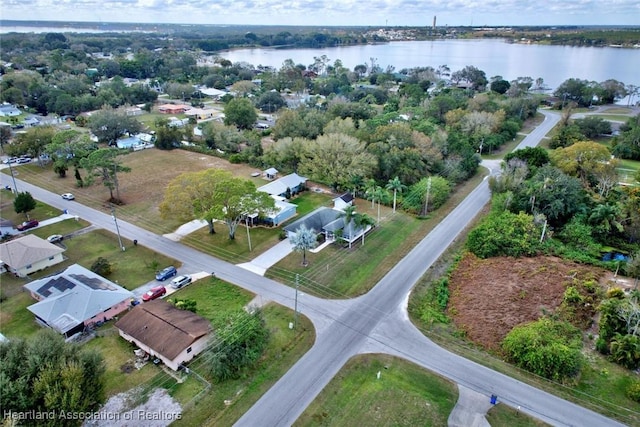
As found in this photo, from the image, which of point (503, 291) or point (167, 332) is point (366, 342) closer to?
point (503, 291)

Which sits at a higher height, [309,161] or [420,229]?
[309,161]

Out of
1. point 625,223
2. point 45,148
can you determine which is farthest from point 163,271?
point 625,223

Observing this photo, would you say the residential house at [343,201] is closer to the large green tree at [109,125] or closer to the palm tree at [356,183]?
the palm tree at [356,183]

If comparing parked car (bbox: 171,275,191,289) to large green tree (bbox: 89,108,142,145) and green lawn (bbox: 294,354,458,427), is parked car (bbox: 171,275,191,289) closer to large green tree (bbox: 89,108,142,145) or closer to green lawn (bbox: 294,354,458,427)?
green lawn (bbox: 294,354,458,427)

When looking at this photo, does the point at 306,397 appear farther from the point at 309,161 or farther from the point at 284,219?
the point at 309,161

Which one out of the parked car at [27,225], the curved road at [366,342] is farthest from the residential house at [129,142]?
the curved road at [366,342]

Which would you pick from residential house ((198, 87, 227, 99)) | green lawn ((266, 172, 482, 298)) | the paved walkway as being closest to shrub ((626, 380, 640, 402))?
the paved walkway

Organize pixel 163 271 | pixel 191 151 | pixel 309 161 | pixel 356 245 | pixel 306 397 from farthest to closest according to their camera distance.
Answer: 1. pixel 191 151
2. pixel 309 161
3. pixel 356 245
4. pixel 163 271
5. pixel 306 397

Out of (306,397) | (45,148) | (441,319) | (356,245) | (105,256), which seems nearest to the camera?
(306,397)

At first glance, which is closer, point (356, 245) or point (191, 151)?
point (356, 245)
